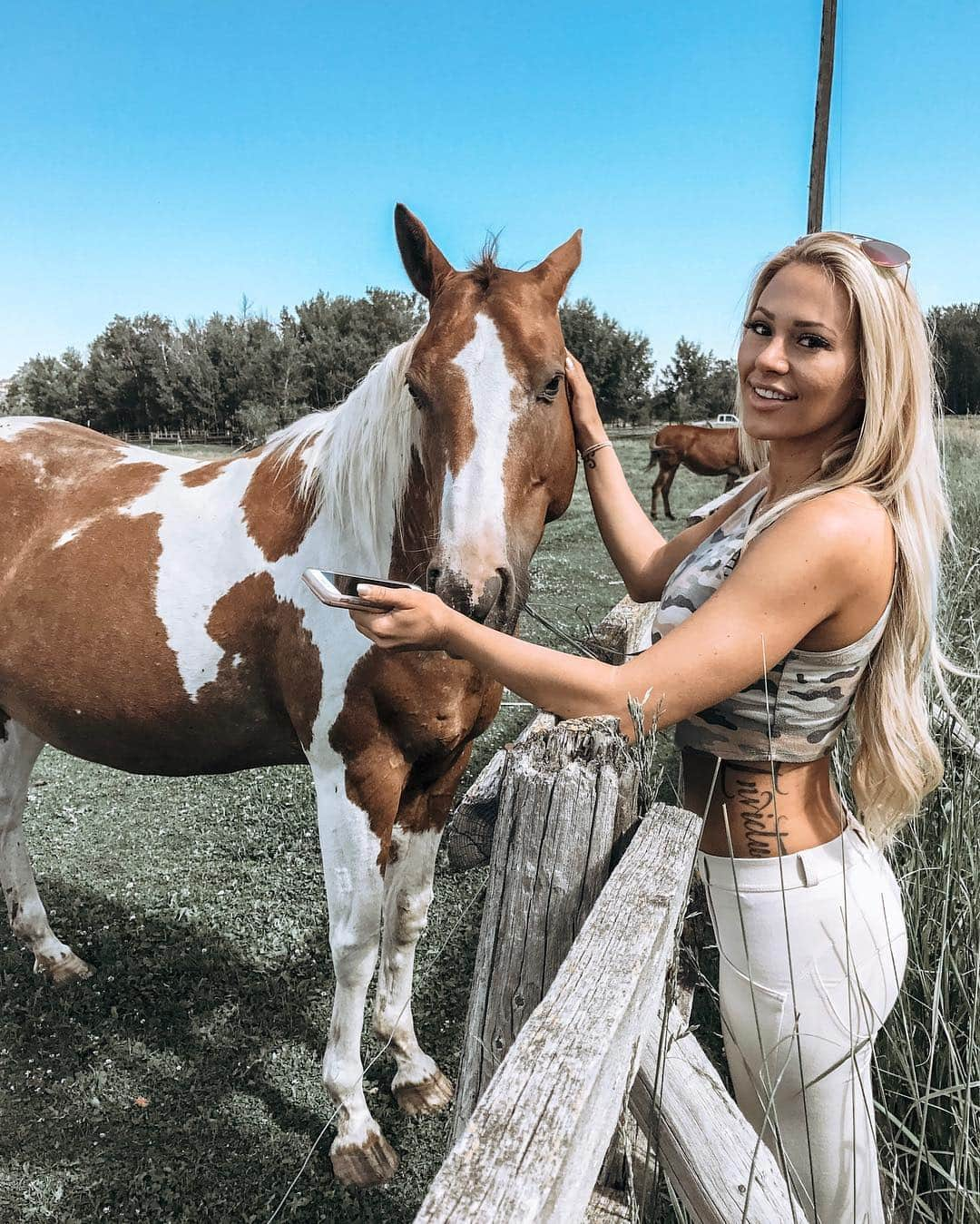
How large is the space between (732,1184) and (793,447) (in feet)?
4.19

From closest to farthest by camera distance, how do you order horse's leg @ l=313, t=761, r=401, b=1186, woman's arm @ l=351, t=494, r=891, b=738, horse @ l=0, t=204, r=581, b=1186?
woman's arm @ l=351, t=494, r=891, b=738 < horse @ l=0, t=204, r=581, b=1186 < horse's leg @ l=313, t=761, r=401, b=1186

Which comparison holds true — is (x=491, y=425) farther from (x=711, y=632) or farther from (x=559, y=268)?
(x=711, y=632)

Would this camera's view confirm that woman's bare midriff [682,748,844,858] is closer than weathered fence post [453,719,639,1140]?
No

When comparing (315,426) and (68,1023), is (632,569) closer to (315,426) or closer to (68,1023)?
(315,426)

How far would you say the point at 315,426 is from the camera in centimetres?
250

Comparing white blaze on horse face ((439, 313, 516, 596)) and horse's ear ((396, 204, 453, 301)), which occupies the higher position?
horse's ear ((396, 204, 453, 301))

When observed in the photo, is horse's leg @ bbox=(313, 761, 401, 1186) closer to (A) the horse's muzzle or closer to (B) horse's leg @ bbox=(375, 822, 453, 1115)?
(B) horse's leg @ bbox=(375, 822, 453, 1115)

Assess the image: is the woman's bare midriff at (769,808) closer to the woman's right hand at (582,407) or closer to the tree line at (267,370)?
the woman's right hand at (582,407)

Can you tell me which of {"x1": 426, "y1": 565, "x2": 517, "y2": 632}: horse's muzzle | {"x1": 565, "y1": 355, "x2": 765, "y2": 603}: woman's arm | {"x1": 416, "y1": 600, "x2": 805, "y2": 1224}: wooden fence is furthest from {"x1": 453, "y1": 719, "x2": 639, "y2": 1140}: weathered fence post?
{"x1": 565, "y1": 355, "x2": 765, "y2": 603}: woman's arm

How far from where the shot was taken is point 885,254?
4.51 feet

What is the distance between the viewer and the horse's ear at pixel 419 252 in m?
2.03

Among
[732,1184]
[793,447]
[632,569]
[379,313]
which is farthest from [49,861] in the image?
[379,313]

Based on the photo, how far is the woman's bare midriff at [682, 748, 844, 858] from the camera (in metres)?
1.43

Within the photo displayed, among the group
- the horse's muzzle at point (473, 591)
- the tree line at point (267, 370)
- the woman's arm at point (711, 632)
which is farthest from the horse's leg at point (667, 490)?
the tree line at point (267, 370)
